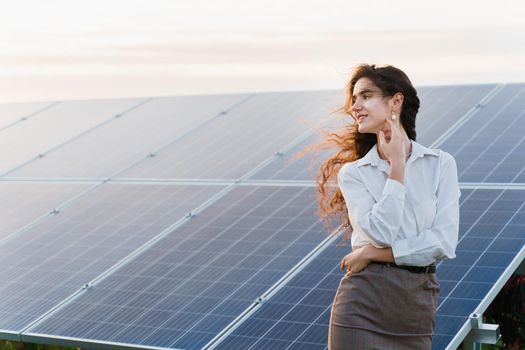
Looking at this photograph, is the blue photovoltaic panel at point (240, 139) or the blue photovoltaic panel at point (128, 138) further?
the blue photovoltaic panel at point (128, 138)

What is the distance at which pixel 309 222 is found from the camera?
30.6 ft

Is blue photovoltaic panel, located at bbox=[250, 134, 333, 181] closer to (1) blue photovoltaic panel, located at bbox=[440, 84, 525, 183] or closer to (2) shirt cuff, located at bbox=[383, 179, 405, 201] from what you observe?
(1) blue photovoltaic panel, located at bbox=[440, 84, 525, 183]

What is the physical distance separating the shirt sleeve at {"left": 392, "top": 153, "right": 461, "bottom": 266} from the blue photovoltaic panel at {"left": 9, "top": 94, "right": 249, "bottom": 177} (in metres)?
7.64

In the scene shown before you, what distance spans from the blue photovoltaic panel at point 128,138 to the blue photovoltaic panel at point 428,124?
2258mm

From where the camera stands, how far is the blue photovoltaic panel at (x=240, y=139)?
450 inches

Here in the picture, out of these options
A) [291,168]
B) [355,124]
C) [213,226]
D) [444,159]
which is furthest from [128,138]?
[444,159]

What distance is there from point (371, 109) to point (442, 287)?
9.98 ft

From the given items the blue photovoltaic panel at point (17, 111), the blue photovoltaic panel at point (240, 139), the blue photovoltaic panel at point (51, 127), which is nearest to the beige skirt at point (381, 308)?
the blue photovoltaic panel at point (240, 139)

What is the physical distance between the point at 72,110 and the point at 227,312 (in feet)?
28.2

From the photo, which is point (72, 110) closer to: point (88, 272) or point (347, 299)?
point (88, 272)

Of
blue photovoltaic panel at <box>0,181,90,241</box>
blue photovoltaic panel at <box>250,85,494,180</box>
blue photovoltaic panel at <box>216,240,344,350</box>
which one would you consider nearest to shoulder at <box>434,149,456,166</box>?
blue photovoltaic panel at <box>216,240,344,350</box>

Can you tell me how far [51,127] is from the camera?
50.3 ft

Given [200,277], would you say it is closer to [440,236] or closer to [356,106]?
[356,106]

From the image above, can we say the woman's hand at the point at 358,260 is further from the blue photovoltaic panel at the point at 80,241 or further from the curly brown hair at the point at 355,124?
the blue photovoltaic panel at the point at 80,241
